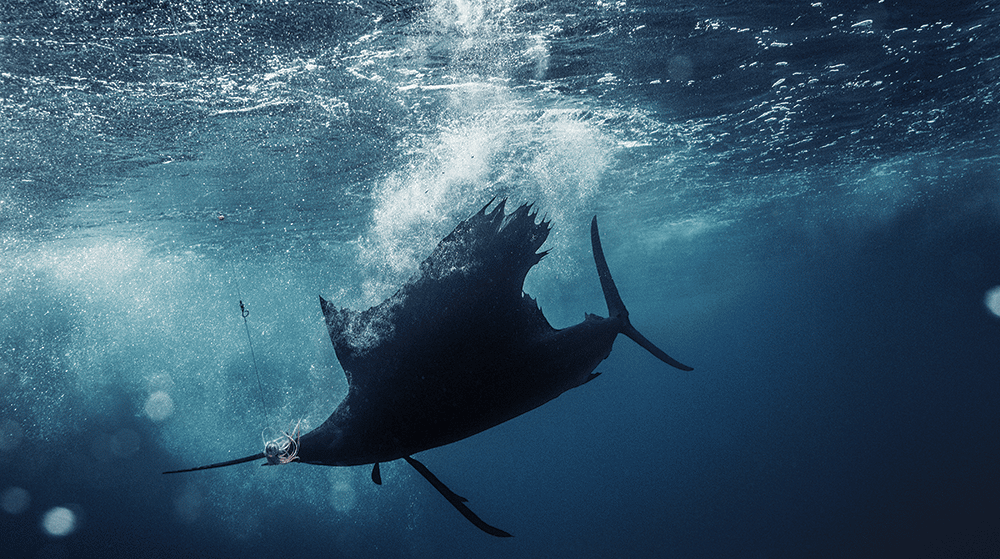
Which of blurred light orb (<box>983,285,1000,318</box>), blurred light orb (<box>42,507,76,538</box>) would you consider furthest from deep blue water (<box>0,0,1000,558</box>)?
blurred light orb (<box>983,285,1000,318</box>)

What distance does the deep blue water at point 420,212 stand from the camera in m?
7.46

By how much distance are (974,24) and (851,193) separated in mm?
17397

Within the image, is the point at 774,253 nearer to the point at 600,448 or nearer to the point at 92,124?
the point at 92,124

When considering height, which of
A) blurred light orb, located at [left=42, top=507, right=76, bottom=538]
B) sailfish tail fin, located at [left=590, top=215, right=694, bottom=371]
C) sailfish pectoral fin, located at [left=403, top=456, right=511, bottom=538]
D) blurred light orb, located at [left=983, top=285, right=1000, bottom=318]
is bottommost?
blurred light orb, located at [left=983, top=285, right=1000, bottom=318]

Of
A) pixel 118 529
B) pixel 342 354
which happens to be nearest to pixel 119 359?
pixel 118 529

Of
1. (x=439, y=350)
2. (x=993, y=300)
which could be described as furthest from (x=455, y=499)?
(x=993, y=300)

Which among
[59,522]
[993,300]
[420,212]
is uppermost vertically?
[420,212]

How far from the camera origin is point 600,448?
82.4 m

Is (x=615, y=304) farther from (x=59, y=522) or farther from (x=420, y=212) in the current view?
(x=59, y=522)

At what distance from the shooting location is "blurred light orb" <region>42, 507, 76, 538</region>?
23928 mm

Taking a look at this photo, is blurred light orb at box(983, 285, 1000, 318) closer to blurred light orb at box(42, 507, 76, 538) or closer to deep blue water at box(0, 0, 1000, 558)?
deep blue water at box(0, 0, 1000, 558)

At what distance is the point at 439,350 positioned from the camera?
7.39 feet

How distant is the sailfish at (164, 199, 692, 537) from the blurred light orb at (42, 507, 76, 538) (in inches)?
1339

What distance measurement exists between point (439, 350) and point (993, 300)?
9321 cm
